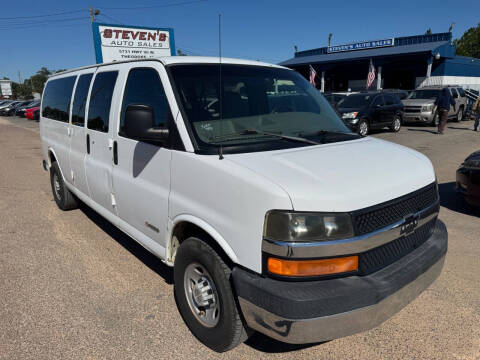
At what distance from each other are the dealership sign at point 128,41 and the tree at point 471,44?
61.1 metres

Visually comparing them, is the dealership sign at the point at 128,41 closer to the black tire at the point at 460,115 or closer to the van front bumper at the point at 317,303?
the van front bumper at the point at 317,303

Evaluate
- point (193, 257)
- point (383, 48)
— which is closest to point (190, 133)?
point (193, 257)

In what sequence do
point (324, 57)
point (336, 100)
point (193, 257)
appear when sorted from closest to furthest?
1. point (193, 257)
2. point (336, 100)
3. point (324, 57)

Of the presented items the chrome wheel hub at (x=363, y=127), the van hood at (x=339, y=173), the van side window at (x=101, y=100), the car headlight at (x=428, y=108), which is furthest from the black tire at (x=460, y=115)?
the van side window at (x=101, y=100)

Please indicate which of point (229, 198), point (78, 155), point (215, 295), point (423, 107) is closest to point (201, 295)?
point (215, 295)

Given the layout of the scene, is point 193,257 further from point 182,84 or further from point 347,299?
point 182,84

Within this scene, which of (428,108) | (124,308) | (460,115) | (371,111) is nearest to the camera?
(124,308)

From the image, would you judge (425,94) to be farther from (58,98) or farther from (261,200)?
(261,200)

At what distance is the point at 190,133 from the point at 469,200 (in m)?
4.51

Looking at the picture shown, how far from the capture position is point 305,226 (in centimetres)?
205

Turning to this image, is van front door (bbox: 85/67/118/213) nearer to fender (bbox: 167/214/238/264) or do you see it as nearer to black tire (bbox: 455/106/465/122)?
fender (bbox: 167/214/238/264)

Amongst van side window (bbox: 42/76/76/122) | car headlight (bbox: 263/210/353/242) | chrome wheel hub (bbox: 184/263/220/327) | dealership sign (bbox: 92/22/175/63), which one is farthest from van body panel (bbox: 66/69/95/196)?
dealership sign (bbox: 92/22/175/63)

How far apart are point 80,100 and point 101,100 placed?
2.48 ft

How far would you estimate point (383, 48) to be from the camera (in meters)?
31.9
